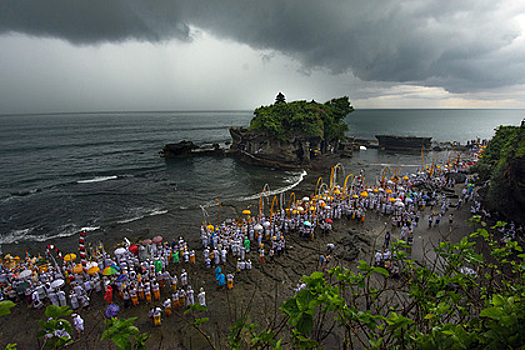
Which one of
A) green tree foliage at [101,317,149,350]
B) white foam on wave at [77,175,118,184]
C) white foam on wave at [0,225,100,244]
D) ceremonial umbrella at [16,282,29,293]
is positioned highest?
green tree foliage at [101,317,149,350]

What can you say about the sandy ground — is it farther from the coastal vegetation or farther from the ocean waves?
the ocean waves

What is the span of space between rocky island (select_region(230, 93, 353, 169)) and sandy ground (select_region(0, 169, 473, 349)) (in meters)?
24.1

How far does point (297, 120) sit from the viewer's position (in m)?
42.8

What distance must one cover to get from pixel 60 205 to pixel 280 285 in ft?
90.2

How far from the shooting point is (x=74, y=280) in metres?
13.3

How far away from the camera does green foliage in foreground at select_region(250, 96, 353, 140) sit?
42.9 meters

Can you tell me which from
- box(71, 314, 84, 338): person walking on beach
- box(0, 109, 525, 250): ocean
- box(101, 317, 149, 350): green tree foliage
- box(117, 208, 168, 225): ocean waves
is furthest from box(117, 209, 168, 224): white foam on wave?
box(101, 317, 149, 350): green tree foliage

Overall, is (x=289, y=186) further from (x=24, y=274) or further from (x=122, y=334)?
(x=122, y=334)

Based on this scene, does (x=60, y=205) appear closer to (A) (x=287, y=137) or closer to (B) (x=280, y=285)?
(B) (x=280, y=285)

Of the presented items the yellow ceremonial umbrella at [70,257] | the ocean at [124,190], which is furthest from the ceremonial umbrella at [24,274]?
the ocean at [124,190]

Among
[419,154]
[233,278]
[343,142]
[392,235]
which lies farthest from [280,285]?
[419,154]

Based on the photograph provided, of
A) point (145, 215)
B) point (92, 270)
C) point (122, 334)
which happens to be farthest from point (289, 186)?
point (122, 334)

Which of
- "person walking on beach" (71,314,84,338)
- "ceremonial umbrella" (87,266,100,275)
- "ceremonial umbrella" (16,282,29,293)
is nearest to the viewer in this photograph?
"person walking on beach" (71,314,84,338)

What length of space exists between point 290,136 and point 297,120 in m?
2.97
